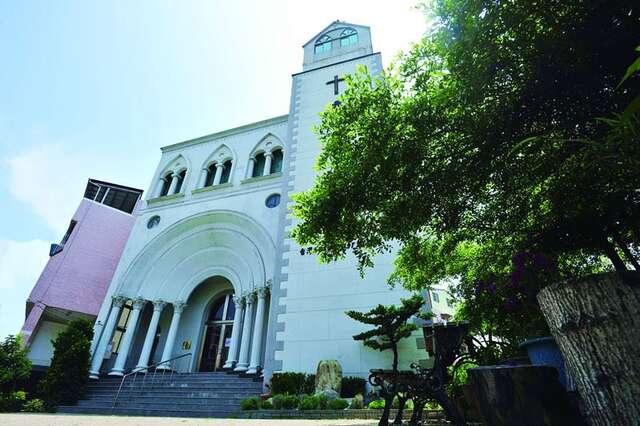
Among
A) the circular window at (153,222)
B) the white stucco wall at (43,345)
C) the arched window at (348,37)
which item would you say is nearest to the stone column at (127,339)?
the circular window at (153,222)

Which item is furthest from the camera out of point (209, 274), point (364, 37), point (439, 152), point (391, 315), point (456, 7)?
point (364, 37)

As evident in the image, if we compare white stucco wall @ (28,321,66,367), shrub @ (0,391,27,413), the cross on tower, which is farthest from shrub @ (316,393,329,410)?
white stucco wall @ (28,321,66,367)

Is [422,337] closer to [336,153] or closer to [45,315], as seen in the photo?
[336,153]

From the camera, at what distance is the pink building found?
14462 millimetres

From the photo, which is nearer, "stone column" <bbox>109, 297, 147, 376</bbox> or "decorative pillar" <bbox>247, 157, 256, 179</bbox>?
"stone column" <bbox>109, 297, 147, 376</bbox>

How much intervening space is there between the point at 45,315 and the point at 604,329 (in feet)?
66.2

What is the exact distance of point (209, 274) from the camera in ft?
45.6

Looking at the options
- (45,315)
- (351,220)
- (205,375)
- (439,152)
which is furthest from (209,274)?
(439,152)

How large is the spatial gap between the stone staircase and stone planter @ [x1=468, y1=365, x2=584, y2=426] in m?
6.32

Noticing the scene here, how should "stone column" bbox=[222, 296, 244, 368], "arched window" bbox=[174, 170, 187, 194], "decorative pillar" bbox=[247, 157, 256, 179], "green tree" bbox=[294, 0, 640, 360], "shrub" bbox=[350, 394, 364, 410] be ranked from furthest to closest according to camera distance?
1. "arched window" bbox=[174, 170, 187, 194]
2. "decorative pillar" bbox=[247, 157, 256, 179]
3. "stone column" bbox=[222, 296, 244, 368]
4. "shrub" bbox=[350, 394, 364, 410]
5. "green tree" bbox=[294, 0, 640, 360]

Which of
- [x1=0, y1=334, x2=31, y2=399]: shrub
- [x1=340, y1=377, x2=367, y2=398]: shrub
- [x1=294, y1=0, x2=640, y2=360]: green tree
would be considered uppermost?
[x1=294, y1=0, x2=640, y2=360]: green tree

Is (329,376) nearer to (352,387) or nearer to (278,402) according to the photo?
(352,387)

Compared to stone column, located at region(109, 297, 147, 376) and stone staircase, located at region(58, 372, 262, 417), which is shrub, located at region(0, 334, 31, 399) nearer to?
stone staircase, located at region(58, 372, 262, 417)

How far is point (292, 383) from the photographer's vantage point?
760cm
